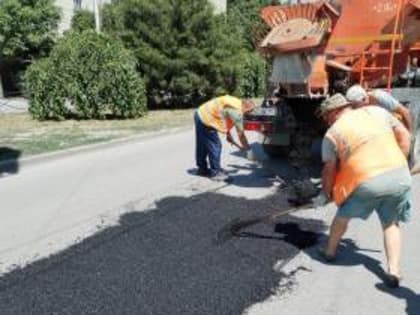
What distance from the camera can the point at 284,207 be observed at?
627 centimetres

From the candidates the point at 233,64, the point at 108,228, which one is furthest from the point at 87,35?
the point at 108,228

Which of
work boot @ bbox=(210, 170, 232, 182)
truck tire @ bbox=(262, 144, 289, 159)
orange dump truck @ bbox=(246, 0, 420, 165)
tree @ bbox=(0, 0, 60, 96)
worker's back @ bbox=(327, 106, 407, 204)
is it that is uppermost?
tree @ bbox=(0, 0, 60, 96)

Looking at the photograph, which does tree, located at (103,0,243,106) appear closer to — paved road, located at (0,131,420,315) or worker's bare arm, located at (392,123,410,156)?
paved road, located at (0,131,420,315)

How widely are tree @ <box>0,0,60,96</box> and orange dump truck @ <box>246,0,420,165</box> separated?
2093cm

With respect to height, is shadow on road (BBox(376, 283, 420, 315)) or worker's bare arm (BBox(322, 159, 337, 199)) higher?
worker's bare arm (BBox(322, 159, 337, 199))

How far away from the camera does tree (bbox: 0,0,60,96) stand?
26.1m

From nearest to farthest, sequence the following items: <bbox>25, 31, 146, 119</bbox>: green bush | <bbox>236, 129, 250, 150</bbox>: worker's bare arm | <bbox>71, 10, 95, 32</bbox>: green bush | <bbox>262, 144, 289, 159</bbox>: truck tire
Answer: <bbox>236, 129, 250, 150</bbox>: worker's bare arm, <bbox>262, 144, 289, 159</bbox>: truck tire, <bbox>25, 31, 146, 119</bbox>: green bush, <bbox>71, 10, 95, 32</bbox>: green bush

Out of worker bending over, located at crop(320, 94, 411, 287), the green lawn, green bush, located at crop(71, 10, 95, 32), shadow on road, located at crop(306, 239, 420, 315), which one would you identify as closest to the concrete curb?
the green lawn

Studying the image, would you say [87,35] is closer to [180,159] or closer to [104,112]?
[104,112]

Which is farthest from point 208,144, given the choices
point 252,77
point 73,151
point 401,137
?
point 252,77

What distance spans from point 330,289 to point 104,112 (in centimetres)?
1161

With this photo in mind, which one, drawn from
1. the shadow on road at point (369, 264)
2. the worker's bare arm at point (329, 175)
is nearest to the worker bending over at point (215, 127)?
the shadow on road at point (369, 264)

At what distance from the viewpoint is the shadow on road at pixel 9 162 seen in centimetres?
871

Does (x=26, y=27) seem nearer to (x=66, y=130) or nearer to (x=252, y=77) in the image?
(x=252, y=77)
